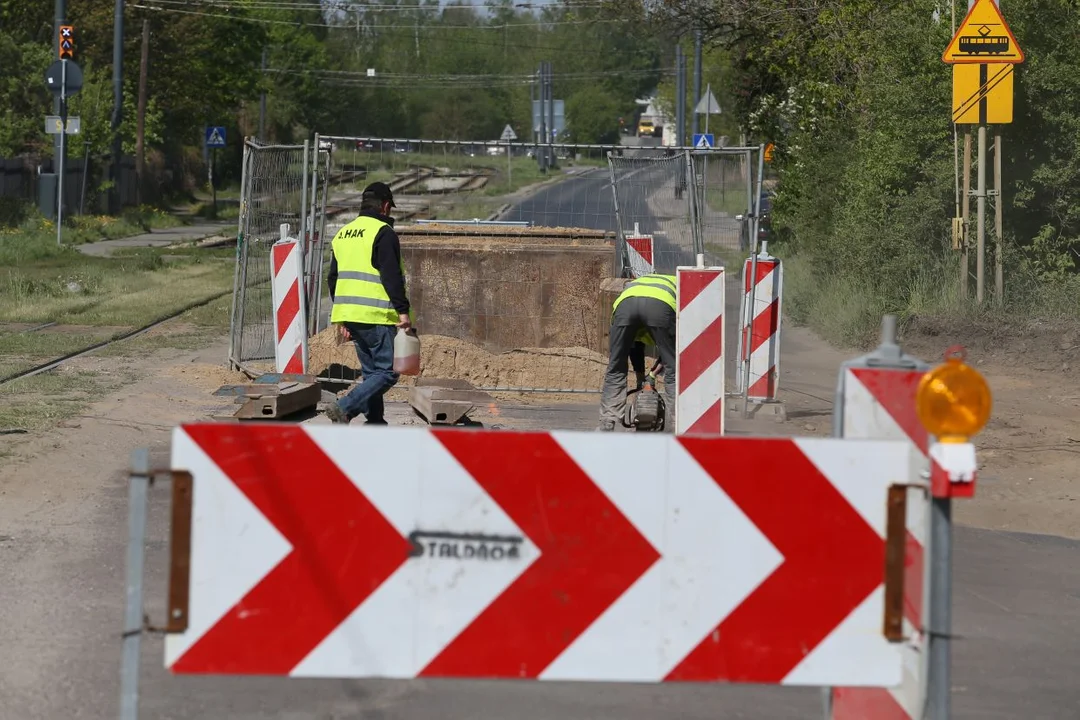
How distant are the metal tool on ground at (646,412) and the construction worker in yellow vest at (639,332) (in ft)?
0.28

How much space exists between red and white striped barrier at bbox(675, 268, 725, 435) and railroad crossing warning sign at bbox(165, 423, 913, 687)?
6342 millimetres

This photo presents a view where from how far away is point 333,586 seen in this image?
3824 millimetres

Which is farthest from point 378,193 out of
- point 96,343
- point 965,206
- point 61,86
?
point 61,86

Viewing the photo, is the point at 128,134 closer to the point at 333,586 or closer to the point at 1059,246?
the point at 1059,246

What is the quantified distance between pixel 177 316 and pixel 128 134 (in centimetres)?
2995

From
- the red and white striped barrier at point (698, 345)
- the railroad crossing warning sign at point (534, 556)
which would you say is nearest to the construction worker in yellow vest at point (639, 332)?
the red and white striped barrier at point (698, 345)

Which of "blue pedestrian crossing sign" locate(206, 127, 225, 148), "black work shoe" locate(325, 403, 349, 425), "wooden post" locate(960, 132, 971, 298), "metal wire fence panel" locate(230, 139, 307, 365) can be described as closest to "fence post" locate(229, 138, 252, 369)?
"metal wire fence panel" locate(230, 139, 307, 365)

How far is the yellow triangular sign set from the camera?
14719mm

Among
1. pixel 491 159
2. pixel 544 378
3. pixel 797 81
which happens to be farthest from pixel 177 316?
pixel 797 81

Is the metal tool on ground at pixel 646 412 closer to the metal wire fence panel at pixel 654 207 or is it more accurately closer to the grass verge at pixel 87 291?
the metal wire fence panel at pixel 654 207

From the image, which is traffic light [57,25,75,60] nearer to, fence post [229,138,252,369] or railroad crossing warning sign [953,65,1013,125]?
fence post [229,138,252,369]

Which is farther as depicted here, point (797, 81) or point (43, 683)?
point (797, 81)

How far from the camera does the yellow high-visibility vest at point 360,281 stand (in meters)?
10.1

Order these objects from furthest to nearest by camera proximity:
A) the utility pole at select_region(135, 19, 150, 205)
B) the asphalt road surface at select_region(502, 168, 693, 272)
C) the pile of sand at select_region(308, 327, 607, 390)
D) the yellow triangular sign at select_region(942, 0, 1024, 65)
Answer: the utility pole at select_region(135, 19, 150, 205) < the asphalt road surface at select_region(502, 168, 693, 272) < the yellow triangular sign at select_region(942, 0, 1024, 65) < the pile of sand at select_region(308, 327, 607, 390)
